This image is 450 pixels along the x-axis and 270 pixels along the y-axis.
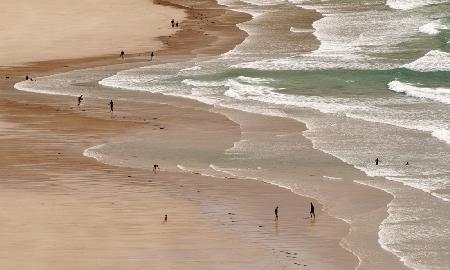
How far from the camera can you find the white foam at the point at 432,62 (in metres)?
44.9

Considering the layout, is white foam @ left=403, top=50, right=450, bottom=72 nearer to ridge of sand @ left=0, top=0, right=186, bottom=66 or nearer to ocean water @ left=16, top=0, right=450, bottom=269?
ocean water @ left=16, top=0, right=450, bottom=269

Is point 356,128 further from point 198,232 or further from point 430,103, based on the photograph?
point 198,232

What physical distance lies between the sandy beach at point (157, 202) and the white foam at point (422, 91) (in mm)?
6452

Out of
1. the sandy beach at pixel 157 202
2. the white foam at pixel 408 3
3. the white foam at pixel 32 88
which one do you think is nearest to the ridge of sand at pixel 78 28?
the white foam at pixel 32 88

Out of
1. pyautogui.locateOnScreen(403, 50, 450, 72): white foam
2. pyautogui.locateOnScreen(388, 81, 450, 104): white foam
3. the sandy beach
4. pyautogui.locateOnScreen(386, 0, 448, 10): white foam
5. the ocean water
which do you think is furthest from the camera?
pyautogui.locateOnScreen(386, 0, 448, 10): white foam

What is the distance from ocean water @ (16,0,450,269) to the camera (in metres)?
25.2

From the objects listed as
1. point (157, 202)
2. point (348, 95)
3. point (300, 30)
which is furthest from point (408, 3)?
point (157, 202)

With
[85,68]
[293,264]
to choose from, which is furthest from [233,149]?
[85,68]

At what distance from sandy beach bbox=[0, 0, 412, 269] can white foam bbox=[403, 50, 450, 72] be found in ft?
36.3

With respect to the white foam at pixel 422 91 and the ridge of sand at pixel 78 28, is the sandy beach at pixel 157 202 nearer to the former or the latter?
the white foam at pixel 422 91

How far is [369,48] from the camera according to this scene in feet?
168

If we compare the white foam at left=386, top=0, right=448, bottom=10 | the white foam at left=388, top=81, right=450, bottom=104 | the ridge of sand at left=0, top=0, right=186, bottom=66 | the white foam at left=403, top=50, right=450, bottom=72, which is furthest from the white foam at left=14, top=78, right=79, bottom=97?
the white foam at left=386, top=0, right=448, bottom=10

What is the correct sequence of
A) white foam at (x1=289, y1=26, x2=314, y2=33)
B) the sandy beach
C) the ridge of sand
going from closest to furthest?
1. the sandy beach
2. the ridge of sand
3. white foam at (x1=289, y1=26, x2=314, y2=33)

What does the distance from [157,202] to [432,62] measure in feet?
79.3
